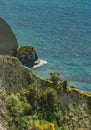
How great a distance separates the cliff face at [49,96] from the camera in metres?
51.9

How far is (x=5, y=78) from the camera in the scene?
52531 mm

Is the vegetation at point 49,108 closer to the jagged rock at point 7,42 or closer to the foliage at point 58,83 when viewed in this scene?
the foliage at point 58,83

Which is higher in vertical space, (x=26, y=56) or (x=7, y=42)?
(x=7, y=42)

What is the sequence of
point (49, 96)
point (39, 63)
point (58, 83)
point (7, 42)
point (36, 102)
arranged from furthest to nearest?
point (39, 63) → point (7, 42) → point (58, 83) → point (49, 96) → point (36, 102)

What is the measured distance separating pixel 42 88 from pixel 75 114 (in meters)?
5.15

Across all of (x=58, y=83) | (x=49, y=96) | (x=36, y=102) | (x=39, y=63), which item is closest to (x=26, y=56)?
(x=39, y=63)

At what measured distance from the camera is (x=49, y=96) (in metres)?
56.6

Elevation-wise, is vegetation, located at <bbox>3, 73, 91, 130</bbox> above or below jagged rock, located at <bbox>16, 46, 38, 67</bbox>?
above

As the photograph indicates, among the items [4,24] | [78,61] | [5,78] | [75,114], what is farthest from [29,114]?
[78,61]

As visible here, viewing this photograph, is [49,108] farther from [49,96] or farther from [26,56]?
[26,56]

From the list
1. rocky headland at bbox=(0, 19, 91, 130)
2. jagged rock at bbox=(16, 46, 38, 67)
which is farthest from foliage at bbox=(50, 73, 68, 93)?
jagged rock at bbox=(16, 46, 38, 67)

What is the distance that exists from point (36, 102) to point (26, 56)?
9142 cm

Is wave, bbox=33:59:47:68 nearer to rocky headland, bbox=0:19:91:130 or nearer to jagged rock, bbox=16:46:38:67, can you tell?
jagged rock, bbox=16:46:38:67

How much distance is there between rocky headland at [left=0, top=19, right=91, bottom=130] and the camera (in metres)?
50.2
